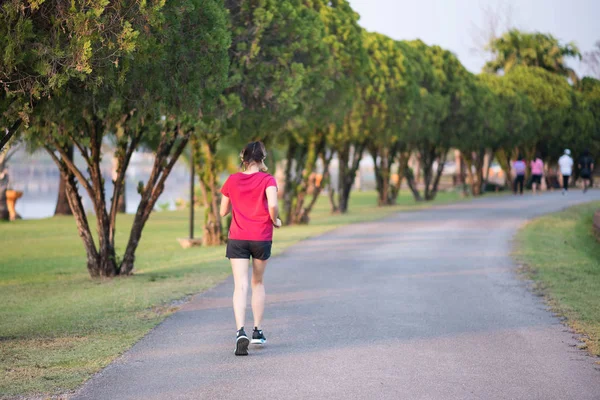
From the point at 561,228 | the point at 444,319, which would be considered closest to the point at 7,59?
the point at 444,319

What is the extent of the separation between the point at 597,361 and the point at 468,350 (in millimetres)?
1117

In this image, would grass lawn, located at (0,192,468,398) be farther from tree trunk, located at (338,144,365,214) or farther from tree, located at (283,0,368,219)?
tree trunk, located at (338,144,365,214)

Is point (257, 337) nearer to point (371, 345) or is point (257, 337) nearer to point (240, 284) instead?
point (240, 284)

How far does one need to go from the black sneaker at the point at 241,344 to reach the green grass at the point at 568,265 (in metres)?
3.08

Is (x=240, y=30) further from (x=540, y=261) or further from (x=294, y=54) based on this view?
(x=540, y=261)

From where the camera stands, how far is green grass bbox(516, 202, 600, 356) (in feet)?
36.6

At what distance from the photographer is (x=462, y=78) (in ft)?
151

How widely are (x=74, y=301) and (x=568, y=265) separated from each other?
8581mm

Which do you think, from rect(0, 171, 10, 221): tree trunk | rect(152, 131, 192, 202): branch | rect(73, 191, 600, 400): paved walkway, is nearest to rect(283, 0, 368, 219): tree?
rect(152, 131, 192, 202): branch

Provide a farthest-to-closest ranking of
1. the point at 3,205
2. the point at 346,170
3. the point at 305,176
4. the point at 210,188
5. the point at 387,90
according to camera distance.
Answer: the point at 346,170
the point at 3,205
the point at 387,90
the point at 305,176
the point at 210,188

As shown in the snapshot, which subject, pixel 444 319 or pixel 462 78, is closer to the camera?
pixel 444 319

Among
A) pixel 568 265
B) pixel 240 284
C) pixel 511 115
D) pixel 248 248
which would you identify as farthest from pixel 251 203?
pixel 511 115

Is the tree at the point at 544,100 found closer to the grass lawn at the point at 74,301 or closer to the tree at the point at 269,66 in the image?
the grass lawn at the point at 74,301

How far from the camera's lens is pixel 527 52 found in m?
65.6
